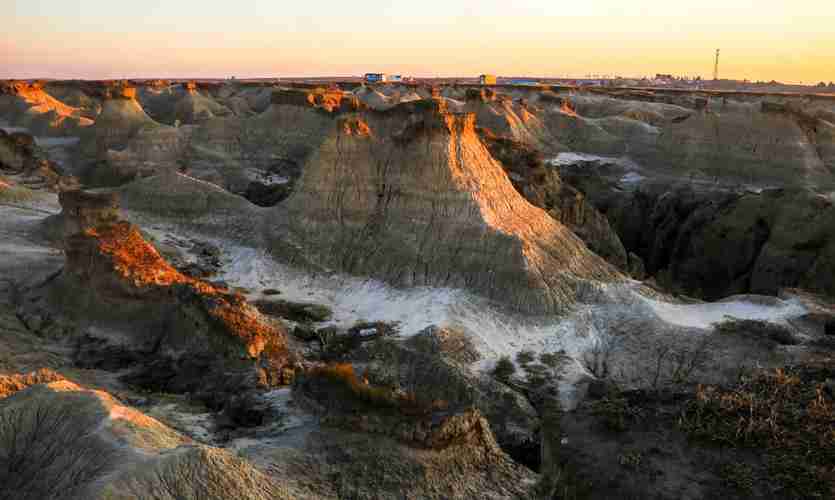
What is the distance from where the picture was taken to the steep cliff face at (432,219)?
2122 centimetres

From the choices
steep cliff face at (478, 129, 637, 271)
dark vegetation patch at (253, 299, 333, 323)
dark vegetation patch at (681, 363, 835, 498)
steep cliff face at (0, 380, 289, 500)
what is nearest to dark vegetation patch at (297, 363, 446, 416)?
steep cliff face at (0, 380, 289, 500)

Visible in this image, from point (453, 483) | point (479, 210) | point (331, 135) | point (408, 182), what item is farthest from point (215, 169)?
point (453, 483)

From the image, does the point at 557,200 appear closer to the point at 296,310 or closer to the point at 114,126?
the point at 296,310

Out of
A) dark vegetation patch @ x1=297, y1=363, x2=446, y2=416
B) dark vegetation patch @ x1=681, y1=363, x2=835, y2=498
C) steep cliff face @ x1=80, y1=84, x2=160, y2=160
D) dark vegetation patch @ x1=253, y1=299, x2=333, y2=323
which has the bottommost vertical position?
dark vegetation patch @ x1=253, y1=299, x2=333, y2=323

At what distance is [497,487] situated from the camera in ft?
35.0

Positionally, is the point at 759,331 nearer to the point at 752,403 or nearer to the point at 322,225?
the point at 752,403

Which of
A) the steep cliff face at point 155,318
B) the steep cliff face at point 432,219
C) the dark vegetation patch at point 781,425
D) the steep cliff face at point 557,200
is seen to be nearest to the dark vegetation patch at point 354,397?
the steep cliff face at point 155,318

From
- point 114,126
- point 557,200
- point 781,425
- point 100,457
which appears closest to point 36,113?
point 114,126

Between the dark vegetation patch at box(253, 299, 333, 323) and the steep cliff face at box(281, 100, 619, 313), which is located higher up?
the steep cliff face at box(281, 100, 619, 313)

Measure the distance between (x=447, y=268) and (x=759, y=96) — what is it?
92.4 metres

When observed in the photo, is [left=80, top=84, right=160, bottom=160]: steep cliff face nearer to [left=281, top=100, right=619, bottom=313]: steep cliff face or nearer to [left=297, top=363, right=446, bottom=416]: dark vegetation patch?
[left=281, top=100, right=619, bottom=313]: steep cliff face

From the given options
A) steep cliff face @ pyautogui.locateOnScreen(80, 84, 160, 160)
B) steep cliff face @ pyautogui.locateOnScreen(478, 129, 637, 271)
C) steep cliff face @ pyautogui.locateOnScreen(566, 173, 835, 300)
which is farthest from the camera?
steep cliff face @ pyautogui.locateOnScreen(80, 84, 160, 160)

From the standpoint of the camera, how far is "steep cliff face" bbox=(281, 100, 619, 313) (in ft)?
69.6

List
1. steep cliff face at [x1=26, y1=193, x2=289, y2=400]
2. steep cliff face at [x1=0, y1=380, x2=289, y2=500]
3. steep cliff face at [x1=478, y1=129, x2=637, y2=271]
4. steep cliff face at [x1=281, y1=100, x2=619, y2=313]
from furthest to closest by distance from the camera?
steep cliff face at [x1=478, y1=129, x2=637, y2=271] < steep cliff face at [x1=281, y1=100, x2=619, y2=313] < steep cliff face at [x1=26, y1=193, x2=289, y2=400] < steep cliff face at [x1=0, y1=380, x2=289, y2=500]
